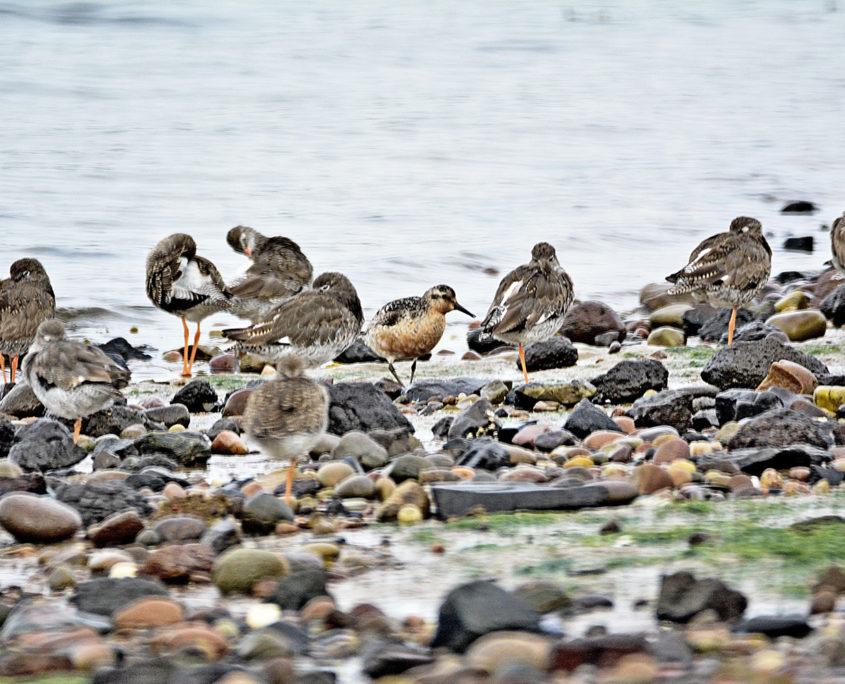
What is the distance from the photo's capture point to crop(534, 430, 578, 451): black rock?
6.67 metres

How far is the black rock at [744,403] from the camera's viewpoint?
7.01 meters

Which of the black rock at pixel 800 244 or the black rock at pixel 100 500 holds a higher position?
the black rock at pixel 800 244

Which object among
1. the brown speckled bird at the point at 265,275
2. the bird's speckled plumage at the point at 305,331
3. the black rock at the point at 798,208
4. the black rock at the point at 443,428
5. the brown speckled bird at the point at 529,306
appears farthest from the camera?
the black rock at the point at 798,208

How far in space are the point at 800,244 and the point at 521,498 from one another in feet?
50.1

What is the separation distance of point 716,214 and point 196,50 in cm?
1825

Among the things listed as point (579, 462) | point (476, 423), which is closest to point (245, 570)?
point (579, 462)

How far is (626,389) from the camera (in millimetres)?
8242

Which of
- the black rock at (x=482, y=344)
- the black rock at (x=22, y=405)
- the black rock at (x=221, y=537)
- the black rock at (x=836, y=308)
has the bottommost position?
the black rock at (x=221, y=537)

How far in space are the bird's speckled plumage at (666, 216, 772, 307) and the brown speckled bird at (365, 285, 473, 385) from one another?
2.48 metres

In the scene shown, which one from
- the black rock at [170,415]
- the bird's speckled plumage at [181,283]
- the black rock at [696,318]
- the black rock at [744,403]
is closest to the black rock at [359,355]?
the bird's speckled plumage at [181,283]

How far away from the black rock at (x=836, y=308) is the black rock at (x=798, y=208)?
11.1m

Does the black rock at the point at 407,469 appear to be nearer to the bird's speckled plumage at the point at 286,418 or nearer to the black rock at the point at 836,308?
the bird's speckled plumage at the point at 286,418

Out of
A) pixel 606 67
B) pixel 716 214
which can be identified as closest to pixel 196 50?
pixel 606 67

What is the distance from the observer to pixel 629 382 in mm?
8258
